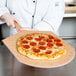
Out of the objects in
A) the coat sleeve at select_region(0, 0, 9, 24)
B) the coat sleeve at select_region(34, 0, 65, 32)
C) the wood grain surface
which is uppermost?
the coat sleeve at select_region(0, 0, 9, 24)

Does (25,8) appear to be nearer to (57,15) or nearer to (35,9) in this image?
(35,9)

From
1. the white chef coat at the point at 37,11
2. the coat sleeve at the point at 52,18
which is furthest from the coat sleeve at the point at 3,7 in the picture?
the coat sleeve at the point at 52,18

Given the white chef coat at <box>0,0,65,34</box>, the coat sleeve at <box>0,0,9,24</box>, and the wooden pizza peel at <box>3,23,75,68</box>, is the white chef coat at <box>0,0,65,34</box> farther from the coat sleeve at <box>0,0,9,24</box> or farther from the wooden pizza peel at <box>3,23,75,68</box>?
the wooden pizza peel at <box>3,23,75,68</box>

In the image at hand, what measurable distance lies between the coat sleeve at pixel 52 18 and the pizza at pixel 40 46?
0.42 feet

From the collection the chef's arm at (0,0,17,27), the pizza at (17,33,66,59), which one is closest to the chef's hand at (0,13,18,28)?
the chef's arm at (0,0,17,27)

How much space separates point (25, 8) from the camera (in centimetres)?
106

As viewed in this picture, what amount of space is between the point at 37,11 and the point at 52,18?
0.33 ft

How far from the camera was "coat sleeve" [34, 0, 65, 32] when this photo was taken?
104 cm

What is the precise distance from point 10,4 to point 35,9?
0.15m

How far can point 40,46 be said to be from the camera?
819mm

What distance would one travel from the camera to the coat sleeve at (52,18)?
3.42 feet

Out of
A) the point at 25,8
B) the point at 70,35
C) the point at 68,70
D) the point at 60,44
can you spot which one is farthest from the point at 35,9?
the point at 70,35

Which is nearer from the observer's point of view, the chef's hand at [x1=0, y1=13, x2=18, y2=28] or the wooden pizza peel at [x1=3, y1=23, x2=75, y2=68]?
the wooden pizza peel at [x1=3, y1=23, x2=75, y2=68]

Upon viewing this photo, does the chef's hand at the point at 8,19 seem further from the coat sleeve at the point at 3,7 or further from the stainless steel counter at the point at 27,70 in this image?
the stainless steel counter at the point at 27,70
